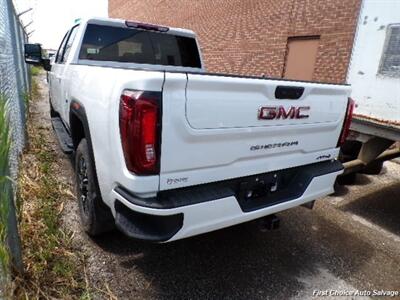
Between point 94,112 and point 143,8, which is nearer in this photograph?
point 94,112

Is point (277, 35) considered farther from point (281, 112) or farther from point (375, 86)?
point (281, 112)

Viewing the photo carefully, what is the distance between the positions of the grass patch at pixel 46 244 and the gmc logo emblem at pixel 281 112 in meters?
1.83

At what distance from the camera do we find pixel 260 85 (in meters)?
2.36

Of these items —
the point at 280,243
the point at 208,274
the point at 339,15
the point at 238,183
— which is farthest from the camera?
the point at 339,15

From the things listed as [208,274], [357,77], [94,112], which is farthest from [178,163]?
[357,77]

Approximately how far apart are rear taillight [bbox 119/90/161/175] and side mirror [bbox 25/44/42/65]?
3778mm

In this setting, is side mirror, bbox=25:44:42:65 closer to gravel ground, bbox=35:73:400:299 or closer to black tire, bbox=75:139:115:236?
gravel ground, bbox=35:73:400:299

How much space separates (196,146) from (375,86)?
3507 millimetres

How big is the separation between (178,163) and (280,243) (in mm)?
1887

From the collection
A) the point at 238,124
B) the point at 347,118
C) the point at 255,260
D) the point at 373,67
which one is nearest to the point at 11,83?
the point at 238,124

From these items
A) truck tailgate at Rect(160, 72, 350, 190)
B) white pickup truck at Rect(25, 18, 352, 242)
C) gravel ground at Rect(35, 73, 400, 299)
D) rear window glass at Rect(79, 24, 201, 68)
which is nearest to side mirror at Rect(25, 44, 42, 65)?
rear window glass at Rect(79, 24, 201, 68)

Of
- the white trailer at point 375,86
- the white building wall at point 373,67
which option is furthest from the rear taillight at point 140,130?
the white building wall at point 373,67

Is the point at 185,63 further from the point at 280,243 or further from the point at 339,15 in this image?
the point at 339,15

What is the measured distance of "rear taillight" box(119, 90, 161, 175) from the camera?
6.41ft
